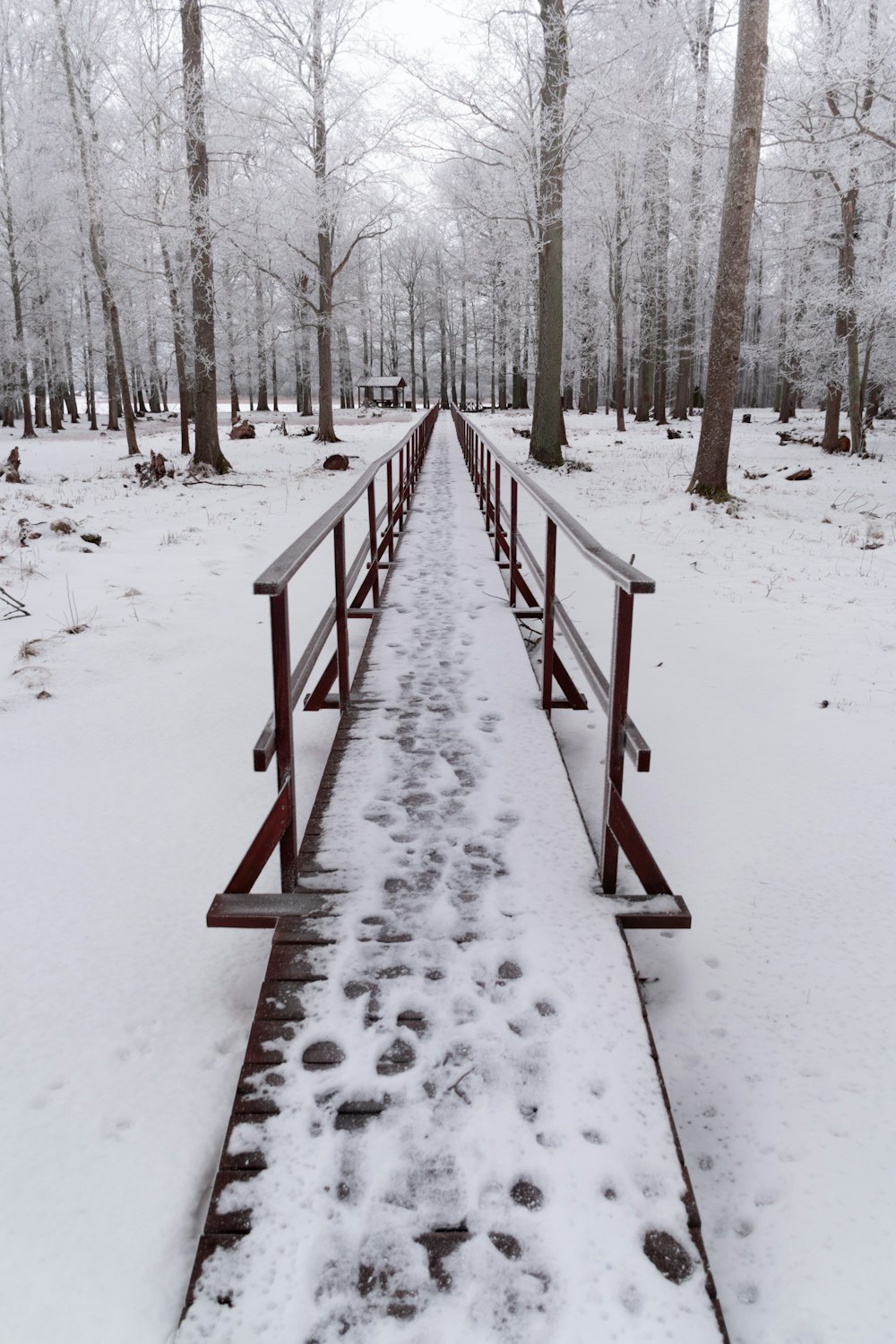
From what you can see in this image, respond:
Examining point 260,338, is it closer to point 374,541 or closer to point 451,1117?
point 374,541

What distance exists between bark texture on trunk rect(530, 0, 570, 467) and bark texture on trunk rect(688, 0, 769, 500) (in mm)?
4276

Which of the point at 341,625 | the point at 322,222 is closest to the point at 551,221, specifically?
the point at 322,222

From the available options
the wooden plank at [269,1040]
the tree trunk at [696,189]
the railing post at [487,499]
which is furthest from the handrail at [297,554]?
the tree trunk at [696,189]

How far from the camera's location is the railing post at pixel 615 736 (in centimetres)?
261

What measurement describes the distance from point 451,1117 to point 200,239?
15.6 metres

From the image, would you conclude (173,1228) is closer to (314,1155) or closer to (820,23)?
(314,1155)

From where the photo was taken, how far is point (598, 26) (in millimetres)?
13953

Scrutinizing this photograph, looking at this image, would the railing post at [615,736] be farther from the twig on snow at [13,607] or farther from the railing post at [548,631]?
the twig on snow at [13,607]

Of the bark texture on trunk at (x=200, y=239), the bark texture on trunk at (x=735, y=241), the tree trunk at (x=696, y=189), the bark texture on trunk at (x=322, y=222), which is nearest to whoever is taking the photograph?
the bark texture on trunk at (x=735, y=241)

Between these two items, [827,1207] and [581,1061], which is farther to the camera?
[581,1061]

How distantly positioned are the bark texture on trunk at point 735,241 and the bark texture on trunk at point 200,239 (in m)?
8.81

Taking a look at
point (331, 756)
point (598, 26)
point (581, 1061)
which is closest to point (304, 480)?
point (598, 26)

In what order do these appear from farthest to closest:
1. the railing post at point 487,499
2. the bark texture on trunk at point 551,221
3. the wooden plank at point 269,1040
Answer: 1. the bark texture on trunk at point 551,221
2. the railing post at point 487,499
3. the wooden plank at point 269,1040

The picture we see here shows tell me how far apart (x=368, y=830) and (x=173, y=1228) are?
149 centimetres
